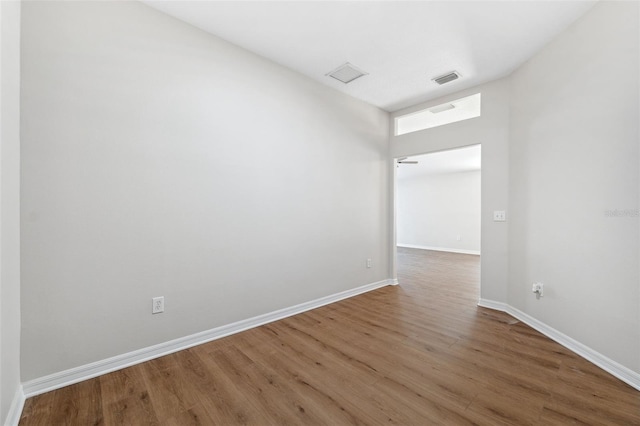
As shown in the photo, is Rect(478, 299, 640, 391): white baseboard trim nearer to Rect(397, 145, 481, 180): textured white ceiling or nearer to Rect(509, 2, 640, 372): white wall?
Rect(509, 2, 640, 372): white wall

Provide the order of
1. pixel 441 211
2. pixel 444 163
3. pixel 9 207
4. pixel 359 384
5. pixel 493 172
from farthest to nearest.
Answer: pixel 441 211, pixel 444 163, pixel 493 172, pixel 359 384, pixel 9 207

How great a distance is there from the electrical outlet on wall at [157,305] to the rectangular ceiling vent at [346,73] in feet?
9.09

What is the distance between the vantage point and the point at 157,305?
2.05 m

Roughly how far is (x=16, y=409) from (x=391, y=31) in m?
3.53

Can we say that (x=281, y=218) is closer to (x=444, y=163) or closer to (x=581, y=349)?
(x=581, y=349)

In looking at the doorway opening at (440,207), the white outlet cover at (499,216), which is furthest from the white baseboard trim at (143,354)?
the doorway opening at (440,207)

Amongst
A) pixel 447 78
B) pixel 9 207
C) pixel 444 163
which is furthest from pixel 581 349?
pixel 444 163

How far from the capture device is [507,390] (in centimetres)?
165

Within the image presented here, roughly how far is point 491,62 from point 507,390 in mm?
2933

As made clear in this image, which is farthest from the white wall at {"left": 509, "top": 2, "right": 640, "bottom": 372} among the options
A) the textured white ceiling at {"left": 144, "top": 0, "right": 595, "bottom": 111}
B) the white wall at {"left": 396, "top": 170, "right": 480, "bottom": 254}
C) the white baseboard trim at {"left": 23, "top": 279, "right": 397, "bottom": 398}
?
the white wall at {"left": 396, "top": 170, "right": 480, "bottom": 254}

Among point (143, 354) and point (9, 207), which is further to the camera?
point (143, 354)

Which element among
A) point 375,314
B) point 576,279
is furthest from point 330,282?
point 576,279

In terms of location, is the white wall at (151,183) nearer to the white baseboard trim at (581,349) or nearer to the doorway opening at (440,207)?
the white baseboard trim at (581,349)

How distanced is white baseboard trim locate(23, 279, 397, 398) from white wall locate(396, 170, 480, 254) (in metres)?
6.21
